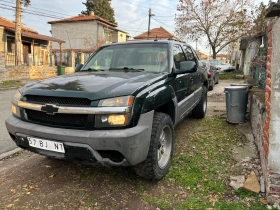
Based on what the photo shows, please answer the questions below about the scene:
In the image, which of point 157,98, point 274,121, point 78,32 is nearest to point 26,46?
point 78,32

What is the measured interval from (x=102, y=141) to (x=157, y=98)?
0.87 meters

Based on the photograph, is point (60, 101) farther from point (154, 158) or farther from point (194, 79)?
point (194, 79)

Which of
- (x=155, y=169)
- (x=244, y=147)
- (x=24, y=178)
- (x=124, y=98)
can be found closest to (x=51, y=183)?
(x=24, y=178)

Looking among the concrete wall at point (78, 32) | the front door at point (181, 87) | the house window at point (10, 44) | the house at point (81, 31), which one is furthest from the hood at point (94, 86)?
the concrete wall at point (78, 32)

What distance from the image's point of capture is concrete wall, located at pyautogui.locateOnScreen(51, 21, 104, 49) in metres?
34.6

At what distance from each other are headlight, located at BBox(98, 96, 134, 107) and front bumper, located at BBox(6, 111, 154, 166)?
24 cm

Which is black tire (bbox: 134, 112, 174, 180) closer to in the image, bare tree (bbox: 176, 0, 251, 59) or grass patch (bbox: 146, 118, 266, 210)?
grass patch (bbox: 146, 118, 266, 210)

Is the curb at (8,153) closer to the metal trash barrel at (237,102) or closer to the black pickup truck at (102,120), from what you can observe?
the black pickup truck at (102,120)

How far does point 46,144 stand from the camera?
2508 millimetres

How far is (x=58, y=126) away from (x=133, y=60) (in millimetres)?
1720

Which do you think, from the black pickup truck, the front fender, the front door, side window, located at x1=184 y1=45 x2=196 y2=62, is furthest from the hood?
side window, located at x1=184 y1=45 x2=196 y2=62

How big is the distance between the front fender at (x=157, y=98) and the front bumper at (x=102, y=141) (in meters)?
0.09

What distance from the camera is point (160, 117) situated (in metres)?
2.81

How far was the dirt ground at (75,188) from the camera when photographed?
8.36ft
